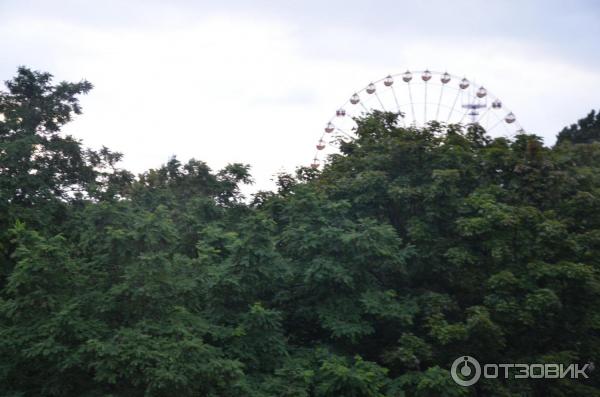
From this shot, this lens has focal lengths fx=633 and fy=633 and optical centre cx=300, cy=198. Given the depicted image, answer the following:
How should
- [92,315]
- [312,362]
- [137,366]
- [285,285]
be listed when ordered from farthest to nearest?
[285,285]
[312,362]
[92,315]
[137,366]

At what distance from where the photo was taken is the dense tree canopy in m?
9.27

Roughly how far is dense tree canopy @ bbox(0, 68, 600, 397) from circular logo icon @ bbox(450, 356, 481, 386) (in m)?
0.23

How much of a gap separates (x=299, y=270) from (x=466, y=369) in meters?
3.30

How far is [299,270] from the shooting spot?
1128 centimetres

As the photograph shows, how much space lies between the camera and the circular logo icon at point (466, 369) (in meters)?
10.5

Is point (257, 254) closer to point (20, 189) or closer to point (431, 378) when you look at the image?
point (431, 378)

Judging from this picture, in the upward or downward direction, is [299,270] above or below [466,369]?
above

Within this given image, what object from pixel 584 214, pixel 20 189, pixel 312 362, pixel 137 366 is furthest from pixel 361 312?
pixel 20 189

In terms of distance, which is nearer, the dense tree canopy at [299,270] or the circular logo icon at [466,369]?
the dense tree canopy at [299,270]

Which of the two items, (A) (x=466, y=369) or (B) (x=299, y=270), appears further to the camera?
(B) (x=299, y=270)

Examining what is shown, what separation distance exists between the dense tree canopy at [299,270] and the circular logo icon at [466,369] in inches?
9.0

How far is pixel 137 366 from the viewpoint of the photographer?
883 centimetres

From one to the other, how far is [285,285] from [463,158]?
4.57m

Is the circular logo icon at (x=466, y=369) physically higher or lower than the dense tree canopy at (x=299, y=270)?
lower
